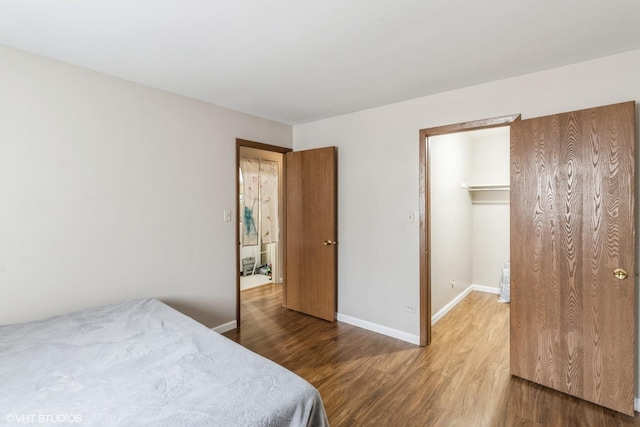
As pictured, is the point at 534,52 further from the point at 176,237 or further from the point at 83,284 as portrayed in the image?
the point at 83,284

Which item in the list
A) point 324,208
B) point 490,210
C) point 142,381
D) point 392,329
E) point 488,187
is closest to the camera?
point 142,381

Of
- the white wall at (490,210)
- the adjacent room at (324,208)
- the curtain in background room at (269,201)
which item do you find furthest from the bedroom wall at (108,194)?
the white wall at (490,210)

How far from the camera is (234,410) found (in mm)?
1147

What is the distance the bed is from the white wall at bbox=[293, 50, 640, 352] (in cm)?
195

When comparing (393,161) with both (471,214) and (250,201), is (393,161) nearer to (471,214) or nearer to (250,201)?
(471,214)

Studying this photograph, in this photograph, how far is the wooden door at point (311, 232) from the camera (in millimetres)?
3504

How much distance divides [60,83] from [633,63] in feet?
12.8

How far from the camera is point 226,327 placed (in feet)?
10.6

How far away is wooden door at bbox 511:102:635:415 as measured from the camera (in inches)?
76.7

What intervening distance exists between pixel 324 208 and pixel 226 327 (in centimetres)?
167

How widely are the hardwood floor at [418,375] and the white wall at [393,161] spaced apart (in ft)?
1.40

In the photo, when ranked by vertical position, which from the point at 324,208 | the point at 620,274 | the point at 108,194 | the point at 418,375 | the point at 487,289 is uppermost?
the point at 108,194

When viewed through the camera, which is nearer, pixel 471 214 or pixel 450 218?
pixel 450 218

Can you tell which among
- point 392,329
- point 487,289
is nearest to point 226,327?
point 392,329
